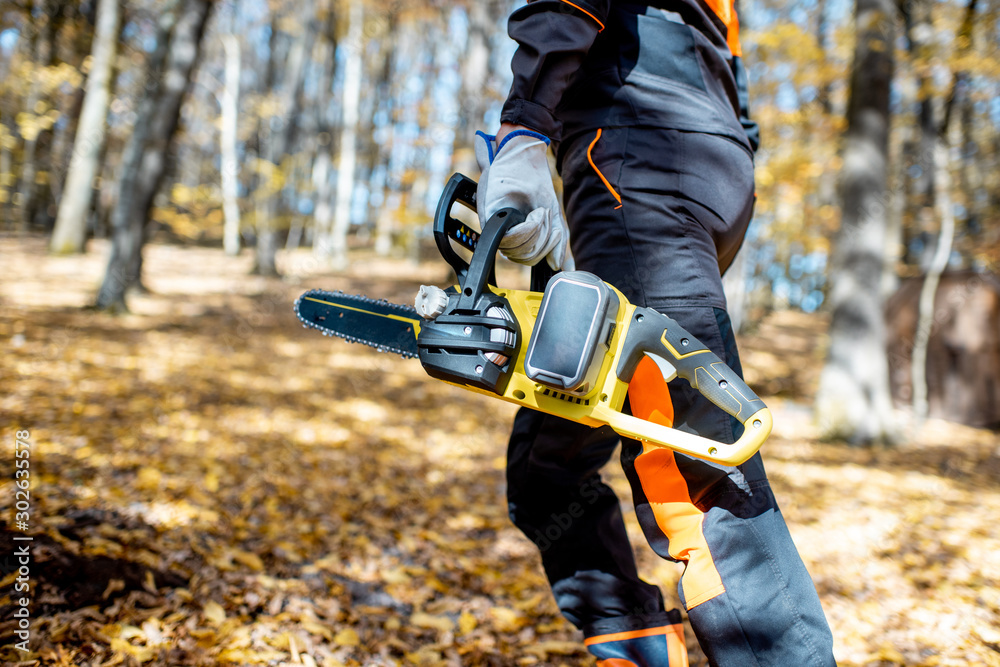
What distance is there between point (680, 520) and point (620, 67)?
41.8 inches

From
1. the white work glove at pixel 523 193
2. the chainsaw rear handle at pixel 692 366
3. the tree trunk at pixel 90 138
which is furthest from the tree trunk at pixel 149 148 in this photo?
the chainsaw rear handle at pixel 692 366

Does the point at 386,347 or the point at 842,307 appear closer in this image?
the point at 386,347

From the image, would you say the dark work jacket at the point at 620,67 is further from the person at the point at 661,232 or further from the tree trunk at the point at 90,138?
the tree trunk at the point at 90,138

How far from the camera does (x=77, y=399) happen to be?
3.73 metres

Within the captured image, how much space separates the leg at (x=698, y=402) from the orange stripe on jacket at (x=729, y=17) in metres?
0.39

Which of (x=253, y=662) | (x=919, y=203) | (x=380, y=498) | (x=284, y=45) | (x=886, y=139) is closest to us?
(x=253, y=662)

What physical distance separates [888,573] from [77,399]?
4864mm

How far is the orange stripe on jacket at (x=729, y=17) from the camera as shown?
56.6 inches

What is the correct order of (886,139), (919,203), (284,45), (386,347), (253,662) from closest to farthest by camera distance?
(386,347) < (253,662) < (886,139) < (919,203) < (284,45)

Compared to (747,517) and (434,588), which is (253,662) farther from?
(747,517)

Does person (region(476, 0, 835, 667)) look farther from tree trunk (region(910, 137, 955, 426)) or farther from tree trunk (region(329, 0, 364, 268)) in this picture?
tree trunk (region(329, 0, 364, 268))

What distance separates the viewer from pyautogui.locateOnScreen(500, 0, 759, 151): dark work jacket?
125 centimetres

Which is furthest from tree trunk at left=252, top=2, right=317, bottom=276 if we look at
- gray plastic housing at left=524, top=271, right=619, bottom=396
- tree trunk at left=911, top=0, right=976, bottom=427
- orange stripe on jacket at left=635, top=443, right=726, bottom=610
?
orange stripe on jacket at left=635, top=443, right=726, bottom=610

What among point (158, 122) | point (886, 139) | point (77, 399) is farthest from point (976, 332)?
point (158, 122)
